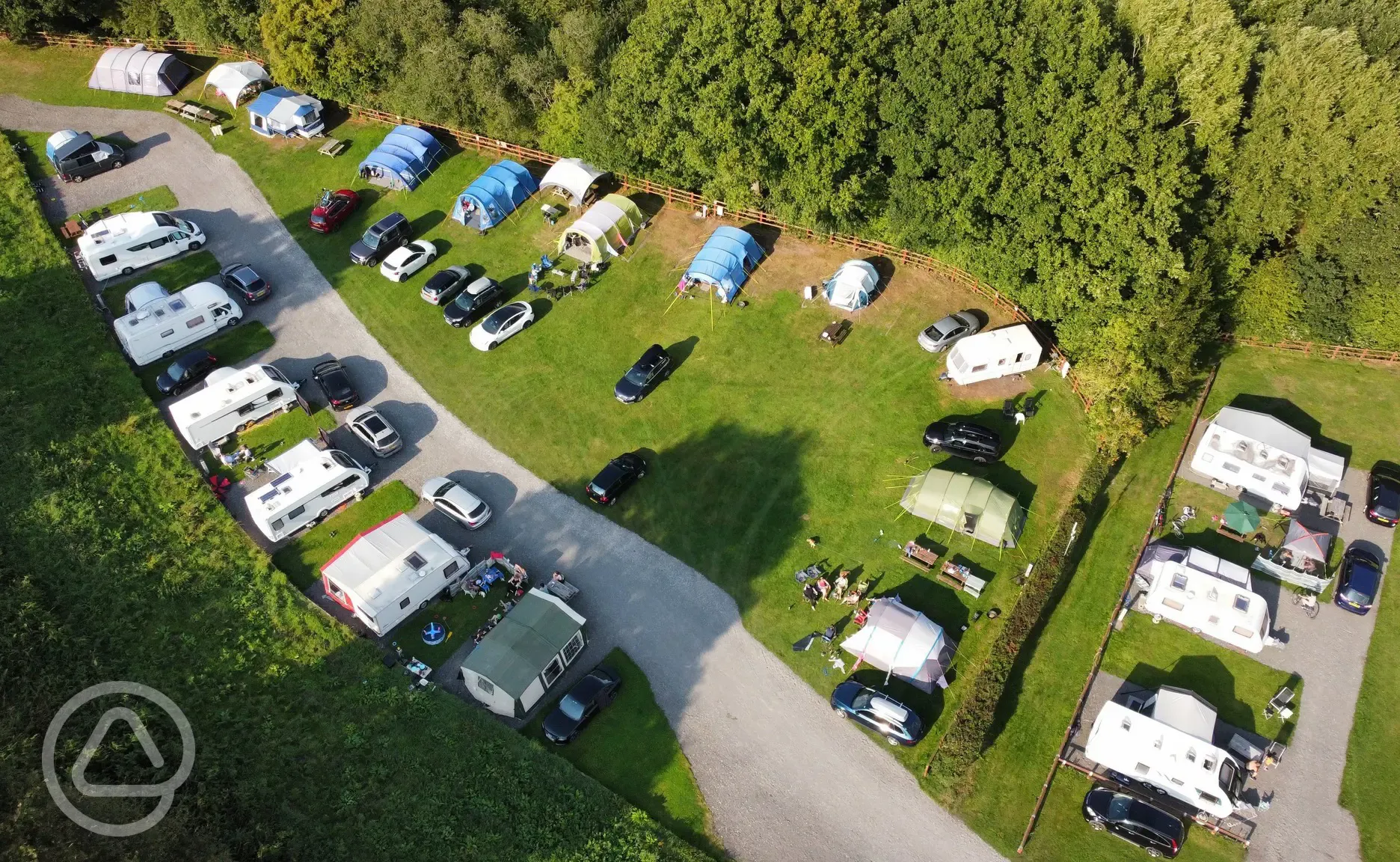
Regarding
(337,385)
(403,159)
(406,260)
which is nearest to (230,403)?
(337,385)

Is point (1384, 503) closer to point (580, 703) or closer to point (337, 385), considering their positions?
point (580, 703)

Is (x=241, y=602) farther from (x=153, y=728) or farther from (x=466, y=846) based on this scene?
(x=466, y=846)

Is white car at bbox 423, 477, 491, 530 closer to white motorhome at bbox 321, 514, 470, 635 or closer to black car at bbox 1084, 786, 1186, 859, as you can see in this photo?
white motorhome at bbox 321, 514, 470, 635

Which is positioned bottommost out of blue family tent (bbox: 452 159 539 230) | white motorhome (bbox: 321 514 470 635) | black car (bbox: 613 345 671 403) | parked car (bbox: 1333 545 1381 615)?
white motorhome (bbox: 321 514 470 635)

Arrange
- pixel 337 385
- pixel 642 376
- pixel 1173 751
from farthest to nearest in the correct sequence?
1. pixel 642 376
2. pixel 337 385
3. pixel 1173 751

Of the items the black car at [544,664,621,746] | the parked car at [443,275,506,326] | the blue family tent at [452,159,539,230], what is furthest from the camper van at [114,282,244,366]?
the black car at [544,664,621,746]
